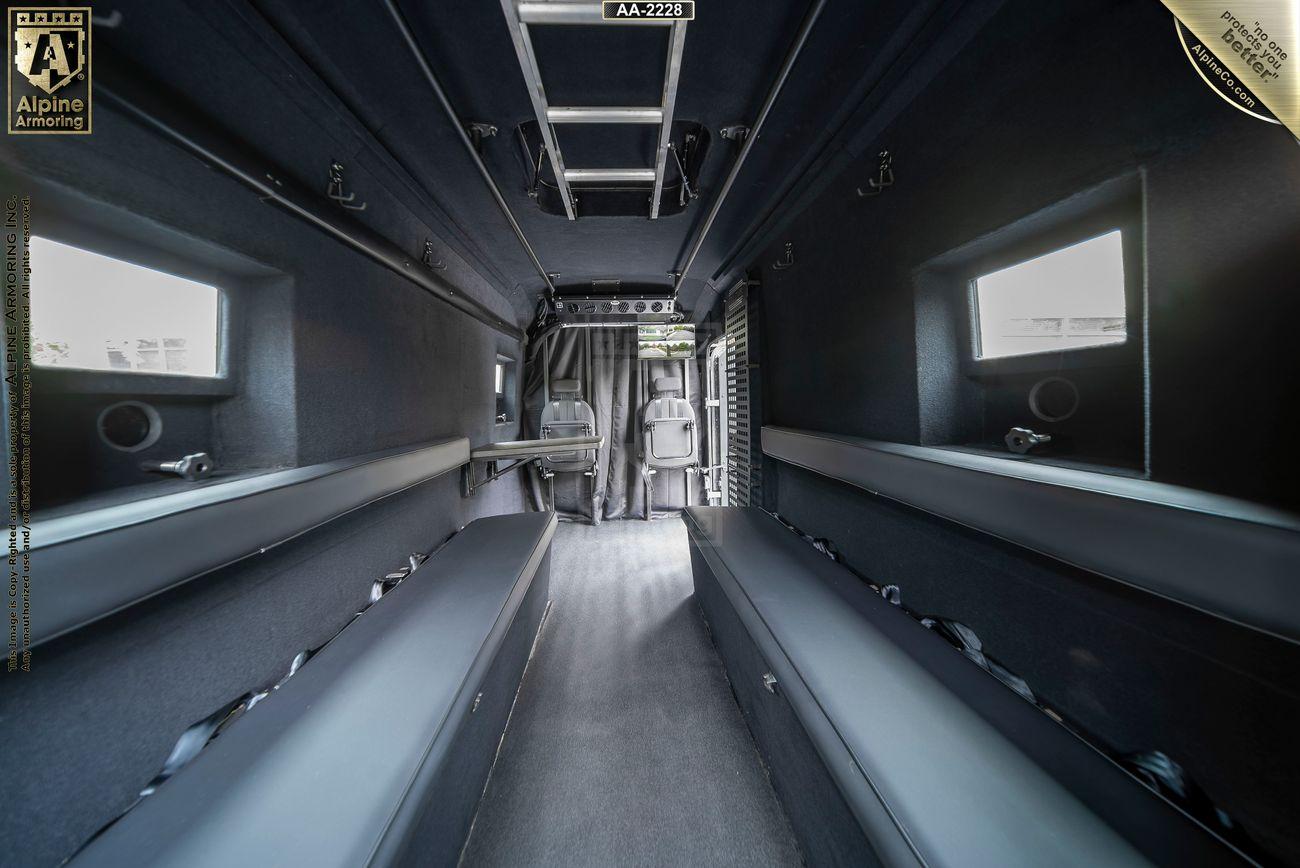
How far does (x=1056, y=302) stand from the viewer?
1.42 metres

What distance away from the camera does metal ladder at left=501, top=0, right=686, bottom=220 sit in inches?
53.7

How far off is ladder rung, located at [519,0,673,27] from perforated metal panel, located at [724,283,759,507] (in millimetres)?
2460

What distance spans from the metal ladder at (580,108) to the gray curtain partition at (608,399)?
123 inches

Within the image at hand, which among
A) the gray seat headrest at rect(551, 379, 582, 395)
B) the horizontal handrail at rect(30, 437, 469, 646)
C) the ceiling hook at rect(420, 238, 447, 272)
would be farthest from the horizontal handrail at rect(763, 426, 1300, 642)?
the gray seat headrest at rect(551, 379, 582, 395)

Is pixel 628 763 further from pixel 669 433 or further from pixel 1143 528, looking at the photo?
pixel 669 433

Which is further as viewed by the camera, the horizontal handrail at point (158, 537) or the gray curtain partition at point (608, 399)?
the gray curtain partition at point (608, 399)

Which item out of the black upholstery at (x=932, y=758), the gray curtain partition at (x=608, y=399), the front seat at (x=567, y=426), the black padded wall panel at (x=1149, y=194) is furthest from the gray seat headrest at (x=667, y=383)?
the black upholstery at (x=932, y=758)

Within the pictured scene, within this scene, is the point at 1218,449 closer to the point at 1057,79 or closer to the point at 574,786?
the point at 1057,79

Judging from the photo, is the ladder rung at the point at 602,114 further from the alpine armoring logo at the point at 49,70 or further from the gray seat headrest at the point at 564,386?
the gray seat headrest at the point at 564,386

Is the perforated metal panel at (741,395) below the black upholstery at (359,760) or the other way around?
the other way around

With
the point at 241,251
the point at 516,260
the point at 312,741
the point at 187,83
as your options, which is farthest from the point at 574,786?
the point at 516,260

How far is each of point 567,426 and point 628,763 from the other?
4115 mm

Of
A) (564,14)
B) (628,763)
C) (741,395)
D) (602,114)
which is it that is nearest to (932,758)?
(628,763)

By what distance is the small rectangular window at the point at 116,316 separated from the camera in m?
1.07
